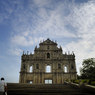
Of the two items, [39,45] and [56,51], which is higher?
[39,45]

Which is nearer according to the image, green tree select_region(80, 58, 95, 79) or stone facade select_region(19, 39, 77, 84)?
stone facade select_region(19, 39, 77, 84)

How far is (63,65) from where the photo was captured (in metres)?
28.9

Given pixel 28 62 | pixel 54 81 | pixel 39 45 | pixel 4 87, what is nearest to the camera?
pixel 4 87

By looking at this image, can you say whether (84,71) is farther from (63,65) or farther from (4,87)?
(4,87)

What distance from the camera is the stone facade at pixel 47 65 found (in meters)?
26.8

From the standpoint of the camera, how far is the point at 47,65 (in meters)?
29.2

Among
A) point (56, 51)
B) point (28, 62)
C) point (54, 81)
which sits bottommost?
point (54, 81)

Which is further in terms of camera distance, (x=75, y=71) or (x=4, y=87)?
(x=75, y=71)

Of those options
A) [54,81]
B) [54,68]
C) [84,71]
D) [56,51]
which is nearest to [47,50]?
[56,51]

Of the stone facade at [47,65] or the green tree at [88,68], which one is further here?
the green tree at [88,68]

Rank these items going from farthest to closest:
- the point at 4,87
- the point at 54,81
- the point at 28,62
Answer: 1. the point at 28,62
2. the point at 54,81
3. the point at 4,87

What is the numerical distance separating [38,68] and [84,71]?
50.6 ft

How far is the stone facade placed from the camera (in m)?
26.8

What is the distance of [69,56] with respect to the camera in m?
29.9
